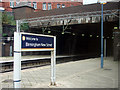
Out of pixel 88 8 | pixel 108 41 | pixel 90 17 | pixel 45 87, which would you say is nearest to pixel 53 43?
pixel 45 87

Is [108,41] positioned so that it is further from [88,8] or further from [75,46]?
[88,8]

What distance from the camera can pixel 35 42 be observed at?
5.18m

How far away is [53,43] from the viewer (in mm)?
6320

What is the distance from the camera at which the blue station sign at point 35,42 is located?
4643 mm

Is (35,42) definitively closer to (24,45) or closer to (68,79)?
(24,45)

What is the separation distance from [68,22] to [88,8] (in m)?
3.33

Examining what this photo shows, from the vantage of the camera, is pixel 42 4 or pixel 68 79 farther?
pixel 42 4

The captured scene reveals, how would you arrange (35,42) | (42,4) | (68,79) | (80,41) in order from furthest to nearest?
(42,4) < (80,41) < (68,79) < (35,42)

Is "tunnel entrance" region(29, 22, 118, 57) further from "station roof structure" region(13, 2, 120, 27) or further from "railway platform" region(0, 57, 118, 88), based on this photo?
"railway platform" region(0, 57, 118, 88)

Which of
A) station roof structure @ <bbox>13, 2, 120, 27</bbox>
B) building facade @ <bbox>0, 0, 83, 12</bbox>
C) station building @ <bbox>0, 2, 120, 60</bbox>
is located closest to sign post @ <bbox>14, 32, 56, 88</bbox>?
station building @ <bbox>0, 2, 120, 60</bbox>

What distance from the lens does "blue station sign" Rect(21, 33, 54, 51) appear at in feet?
15.2

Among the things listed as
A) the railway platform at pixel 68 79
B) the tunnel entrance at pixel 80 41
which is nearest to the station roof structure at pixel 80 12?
the tunnel entrance at pixel 80 41

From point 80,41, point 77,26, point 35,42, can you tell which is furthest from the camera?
point 80,41

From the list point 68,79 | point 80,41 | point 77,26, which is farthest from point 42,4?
point 68,79
